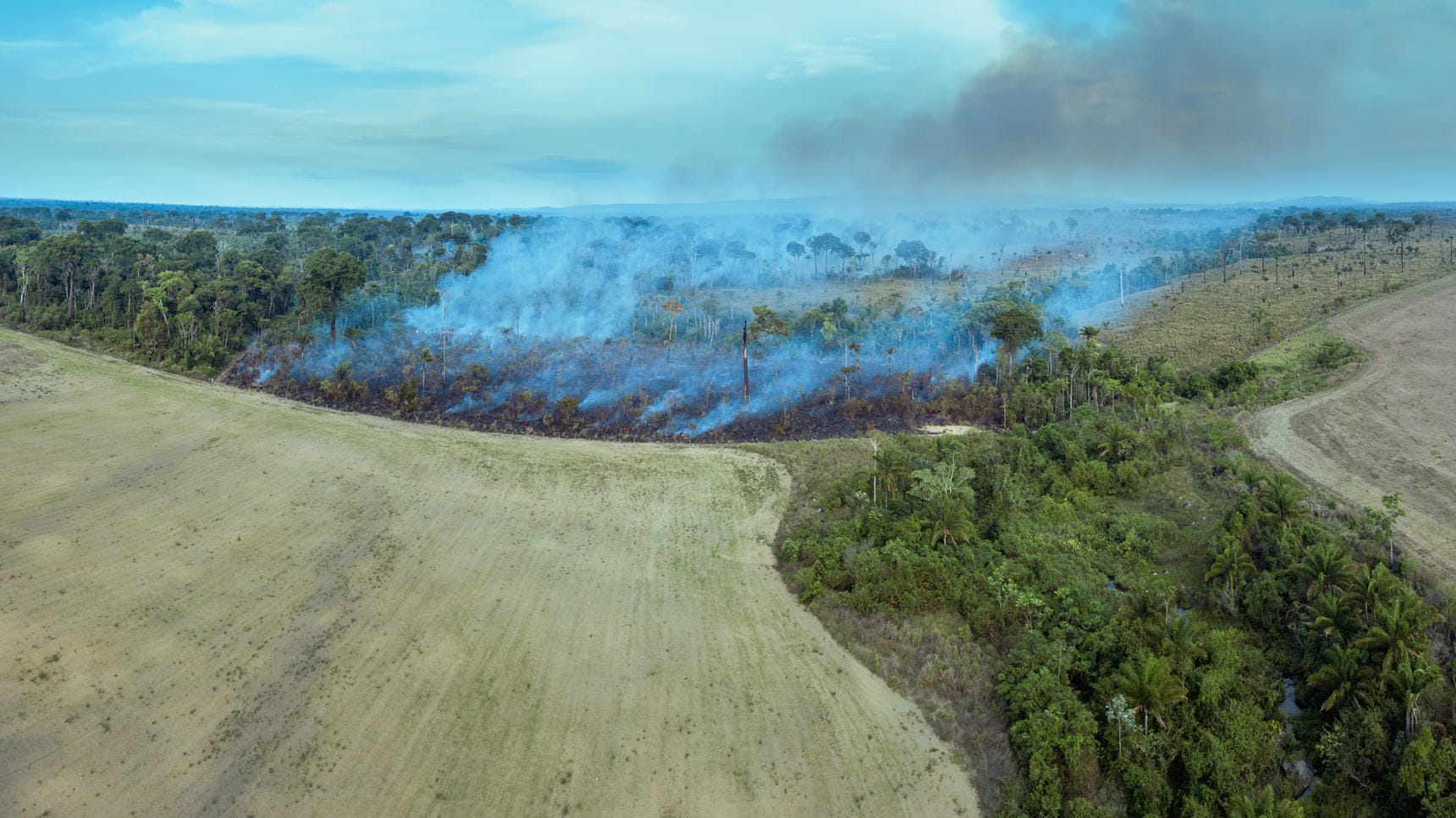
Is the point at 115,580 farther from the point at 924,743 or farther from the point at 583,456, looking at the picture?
the point at 924,743

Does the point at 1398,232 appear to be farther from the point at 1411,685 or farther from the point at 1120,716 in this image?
the point at 1120,716

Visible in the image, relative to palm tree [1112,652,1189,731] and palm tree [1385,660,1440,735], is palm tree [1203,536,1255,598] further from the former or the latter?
palm tree [1112,652,1189,731]

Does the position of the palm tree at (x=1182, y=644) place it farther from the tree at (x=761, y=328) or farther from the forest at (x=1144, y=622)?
the tree at (x=761, y=328)

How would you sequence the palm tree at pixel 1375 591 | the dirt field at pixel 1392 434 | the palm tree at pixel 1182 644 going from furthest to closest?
the dirt field at pixel 1392 434 → the palm tree at pixel 1182 644 → the palm tree at pixel 1375 591

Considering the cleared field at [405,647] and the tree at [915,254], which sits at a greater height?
the tree at [915,254]

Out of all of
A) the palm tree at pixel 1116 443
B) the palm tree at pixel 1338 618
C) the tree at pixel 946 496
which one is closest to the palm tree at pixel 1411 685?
the palm tree at pixel 1338 618

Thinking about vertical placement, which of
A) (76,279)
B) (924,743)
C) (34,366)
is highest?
(76,279)

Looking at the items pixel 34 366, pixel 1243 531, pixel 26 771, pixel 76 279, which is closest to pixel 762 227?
pixel 76 279
